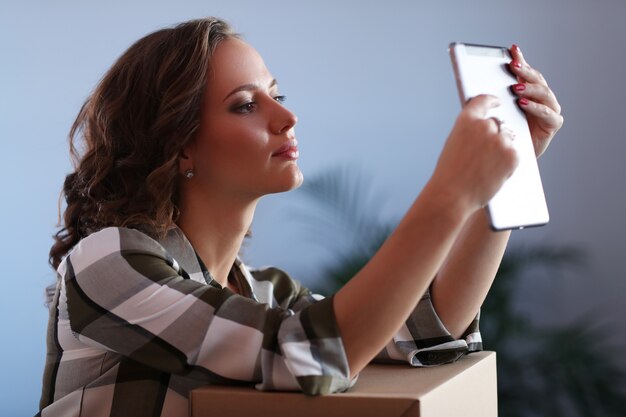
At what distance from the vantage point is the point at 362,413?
0.76m

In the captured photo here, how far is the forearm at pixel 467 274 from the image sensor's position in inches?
40.6

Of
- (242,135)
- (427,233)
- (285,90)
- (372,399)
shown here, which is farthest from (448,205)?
(285,90)

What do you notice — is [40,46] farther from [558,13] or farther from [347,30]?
[558,13]

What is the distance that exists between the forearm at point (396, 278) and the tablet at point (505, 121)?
8 centimetres

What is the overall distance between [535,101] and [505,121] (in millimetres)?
92

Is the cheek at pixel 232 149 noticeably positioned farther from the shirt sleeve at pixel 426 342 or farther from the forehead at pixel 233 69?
the shirt sleeve at pixel 426 342

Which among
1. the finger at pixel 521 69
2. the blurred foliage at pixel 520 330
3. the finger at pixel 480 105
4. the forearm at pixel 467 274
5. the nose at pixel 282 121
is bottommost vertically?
the blurred foliage at pixel 520 330

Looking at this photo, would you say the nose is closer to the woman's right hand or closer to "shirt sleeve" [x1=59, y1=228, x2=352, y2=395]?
"shirt sleeve" [x1=59, y1=228, x2=352, y2=395]

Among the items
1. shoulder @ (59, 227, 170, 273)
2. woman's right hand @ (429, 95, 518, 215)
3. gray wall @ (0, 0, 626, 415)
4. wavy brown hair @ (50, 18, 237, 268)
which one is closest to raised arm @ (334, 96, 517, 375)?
woman's right hand @ (429, 95, 518, 215)

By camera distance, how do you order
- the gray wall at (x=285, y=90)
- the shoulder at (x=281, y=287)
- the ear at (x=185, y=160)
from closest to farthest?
the ear at (x=185, y=160)
the shoulder at (x=281, y=287)
the gray wall at (x=285, y=90)

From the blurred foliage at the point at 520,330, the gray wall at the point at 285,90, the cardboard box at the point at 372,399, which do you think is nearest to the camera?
the cardboard box at the point at 372,399

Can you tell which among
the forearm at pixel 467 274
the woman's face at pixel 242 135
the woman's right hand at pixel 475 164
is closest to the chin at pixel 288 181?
the woman's face at pixel 242 135

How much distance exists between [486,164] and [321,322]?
0.21m

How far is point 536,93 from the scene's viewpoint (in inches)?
37.4
